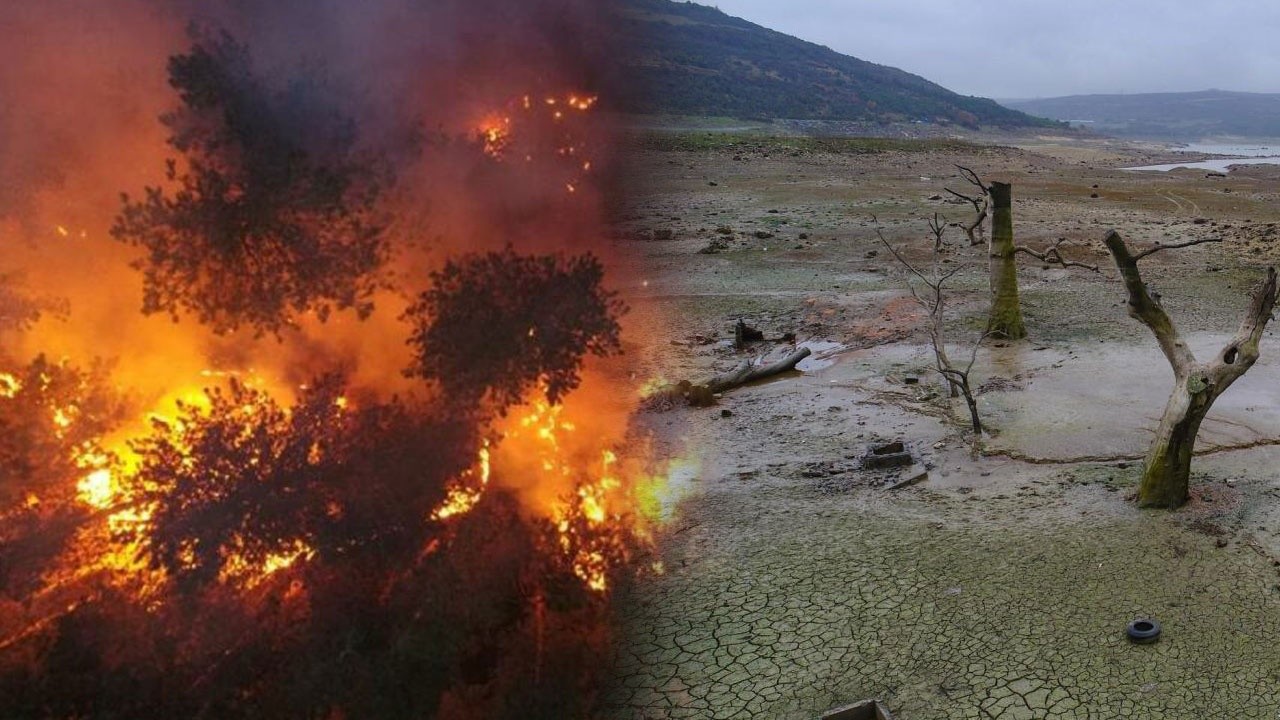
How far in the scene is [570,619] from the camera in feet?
21.5

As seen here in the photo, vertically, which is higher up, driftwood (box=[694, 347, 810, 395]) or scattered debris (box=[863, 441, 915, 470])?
driftwood (box=[694, 347, 810, 395])

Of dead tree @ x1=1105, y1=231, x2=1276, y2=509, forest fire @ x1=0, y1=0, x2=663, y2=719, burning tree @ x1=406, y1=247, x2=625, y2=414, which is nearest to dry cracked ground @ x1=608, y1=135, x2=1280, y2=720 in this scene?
dead tree @ x1=1105, y1=231, x2=1276, y2=509

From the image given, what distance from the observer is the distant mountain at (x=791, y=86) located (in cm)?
6769

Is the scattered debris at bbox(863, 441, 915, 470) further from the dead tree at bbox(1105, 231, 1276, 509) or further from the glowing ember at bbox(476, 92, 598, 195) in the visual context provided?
the glowing ember at bbox(476, 92, 598, 195)

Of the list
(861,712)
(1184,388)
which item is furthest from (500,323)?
(1184,388)

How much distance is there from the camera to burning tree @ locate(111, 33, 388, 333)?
534 centimetres

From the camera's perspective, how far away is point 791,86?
3720 inches

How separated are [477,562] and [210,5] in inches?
156

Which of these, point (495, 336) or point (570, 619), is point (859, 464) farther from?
point (495, 336)

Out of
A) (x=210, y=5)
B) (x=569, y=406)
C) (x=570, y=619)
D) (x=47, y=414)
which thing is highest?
(x=210, y=5)

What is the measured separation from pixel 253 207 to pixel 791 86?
95433 mm

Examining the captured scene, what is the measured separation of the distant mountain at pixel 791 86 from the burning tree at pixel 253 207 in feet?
124

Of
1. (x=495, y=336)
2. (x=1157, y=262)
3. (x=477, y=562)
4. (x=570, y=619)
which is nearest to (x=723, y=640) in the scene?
(x=570, y=619)

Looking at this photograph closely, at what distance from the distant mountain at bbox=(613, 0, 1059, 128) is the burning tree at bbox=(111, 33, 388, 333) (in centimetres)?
3787
